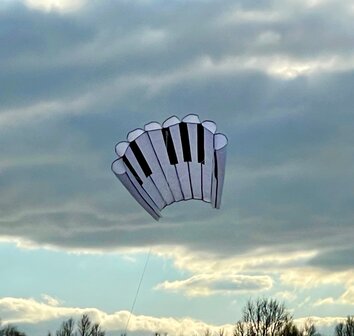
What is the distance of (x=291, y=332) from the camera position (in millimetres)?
105812

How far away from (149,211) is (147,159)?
1.86 meters

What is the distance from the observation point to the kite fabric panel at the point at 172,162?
37312 mm

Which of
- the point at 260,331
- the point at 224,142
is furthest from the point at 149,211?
the point at 260,331

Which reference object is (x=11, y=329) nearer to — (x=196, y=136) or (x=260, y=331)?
(x=260, y=331)

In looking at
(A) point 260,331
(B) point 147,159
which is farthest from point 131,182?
(A) point 260,331

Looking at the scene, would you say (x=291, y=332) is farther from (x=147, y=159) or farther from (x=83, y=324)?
(x=147, y=159)

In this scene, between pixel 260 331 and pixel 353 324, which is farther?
pixel 353 324

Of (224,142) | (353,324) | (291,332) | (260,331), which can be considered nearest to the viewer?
(224,142)

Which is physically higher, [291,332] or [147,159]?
[291,332]

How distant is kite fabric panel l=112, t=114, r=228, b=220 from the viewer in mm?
37312

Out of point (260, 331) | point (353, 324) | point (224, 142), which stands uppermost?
point (353, 324)

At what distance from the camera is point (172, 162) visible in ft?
123

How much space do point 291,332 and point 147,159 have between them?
7159cm

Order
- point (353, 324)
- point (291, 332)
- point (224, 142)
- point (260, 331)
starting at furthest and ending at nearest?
point (353, 324) < point (291, 332) < point (260, 331) < point (224, 142)
